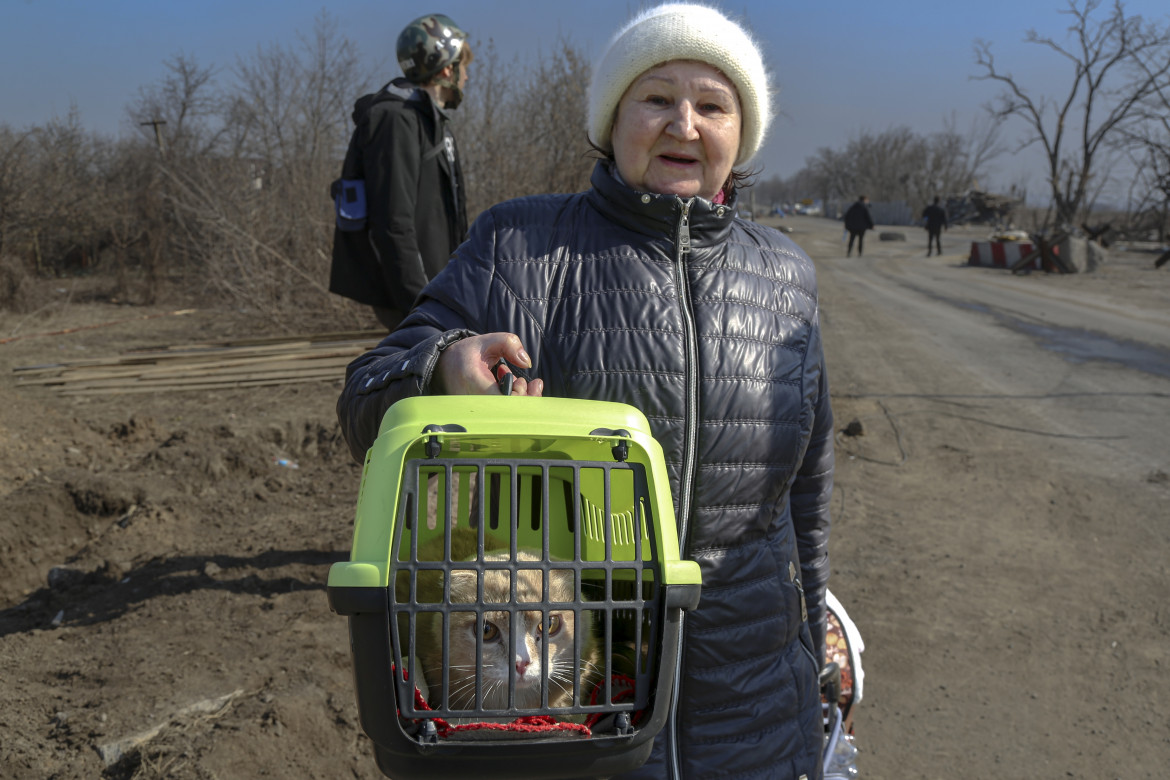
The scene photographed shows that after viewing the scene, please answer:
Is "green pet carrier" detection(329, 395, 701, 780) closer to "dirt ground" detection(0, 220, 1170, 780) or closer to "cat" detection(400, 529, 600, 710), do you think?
"cat" detection(400, 529, 600, 710)

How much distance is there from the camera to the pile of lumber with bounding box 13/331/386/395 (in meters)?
7.52

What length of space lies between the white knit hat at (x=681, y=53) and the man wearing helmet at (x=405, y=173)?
1.76m

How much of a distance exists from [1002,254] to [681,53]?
875 inches

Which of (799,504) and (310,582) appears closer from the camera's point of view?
(799,504)

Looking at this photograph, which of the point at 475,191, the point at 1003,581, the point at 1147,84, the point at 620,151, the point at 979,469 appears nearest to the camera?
the point at 620,151

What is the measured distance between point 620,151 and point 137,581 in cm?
331

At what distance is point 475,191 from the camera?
10258mm

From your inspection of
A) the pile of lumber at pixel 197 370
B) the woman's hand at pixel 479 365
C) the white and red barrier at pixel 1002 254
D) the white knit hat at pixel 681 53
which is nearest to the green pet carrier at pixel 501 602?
the woman's hand at pixel 479 365

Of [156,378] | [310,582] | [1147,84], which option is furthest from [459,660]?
[1147,84]

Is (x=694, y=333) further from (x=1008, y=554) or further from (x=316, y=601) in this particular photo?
(x=1008, y=554)

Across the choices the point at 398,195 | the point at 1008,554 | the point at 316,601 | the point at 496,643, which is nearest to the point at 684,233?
the point at 496,643

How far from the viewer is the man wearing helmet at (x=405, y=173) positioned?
3.42m

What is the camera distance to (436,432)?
1.06 metres

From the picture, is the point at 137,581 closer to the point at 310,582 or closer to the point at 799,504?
the point at 310,582
